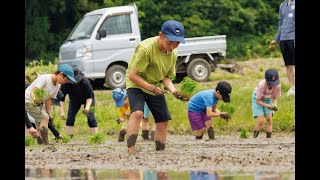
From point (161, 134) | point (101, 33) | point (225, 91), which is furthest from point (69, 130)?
point (101, 33)

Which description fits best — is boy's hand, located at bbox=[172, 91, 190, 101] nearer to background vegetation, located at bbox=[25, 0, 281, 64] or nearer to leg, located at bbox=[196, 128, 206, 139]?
leg, located at bbox=[196, 128, 206, 139]

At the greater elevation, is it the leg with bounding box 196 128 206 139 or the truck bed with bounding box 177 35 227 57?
the truck bed with bounding box 177 35 227 57

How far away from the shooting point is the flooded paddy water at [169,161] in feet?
37.7

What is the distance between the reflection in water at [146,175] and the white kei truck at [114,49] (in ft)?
51.6

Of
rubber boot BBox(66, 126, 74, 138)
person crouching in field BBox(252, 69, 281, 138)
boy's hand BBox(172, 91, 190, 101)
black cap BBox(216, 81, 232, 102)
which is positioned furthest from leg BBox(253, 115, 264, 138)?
boy's hand BBox(172, 91, 190, 101)

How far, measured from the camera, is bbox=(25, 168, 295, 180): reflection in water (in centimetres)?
1099

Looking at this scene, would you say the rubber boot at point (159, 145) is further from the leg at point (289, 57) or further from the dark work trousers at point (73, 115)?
the leg at point (289, 57)

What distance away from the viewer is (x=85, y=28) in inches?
1140

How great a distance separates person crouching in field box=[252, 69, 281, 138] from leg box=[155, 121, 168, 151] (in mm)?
3844

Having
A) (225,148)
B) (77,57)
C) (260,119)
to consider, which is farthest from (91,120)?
(77,57)

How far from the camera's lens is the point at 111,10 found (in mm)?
28828

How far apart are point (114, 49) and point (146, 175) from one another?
55.7 feet
